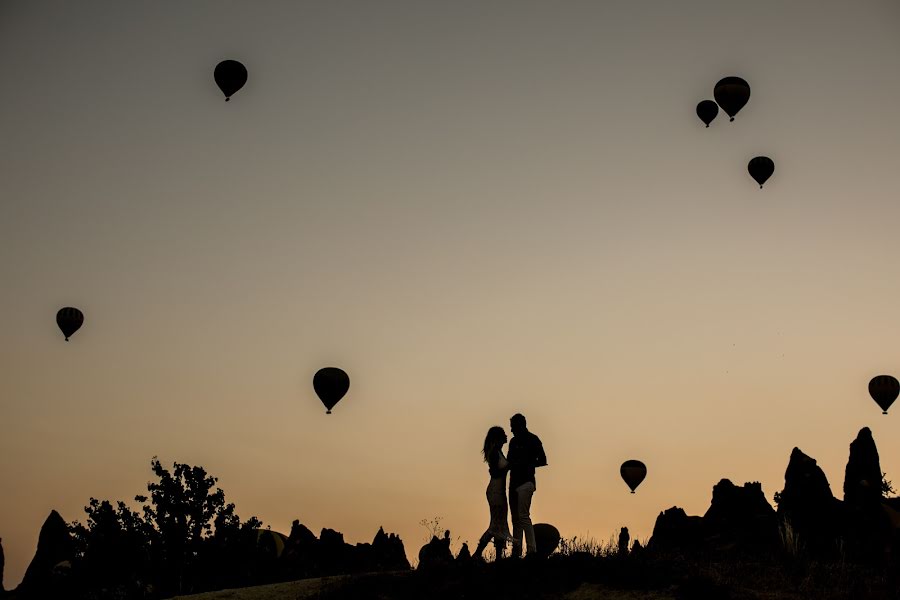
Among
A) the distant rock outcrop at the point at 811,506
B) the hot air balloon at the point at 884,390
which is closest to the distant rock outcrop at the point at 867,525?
the distant rock outcrop at the point at 811,506

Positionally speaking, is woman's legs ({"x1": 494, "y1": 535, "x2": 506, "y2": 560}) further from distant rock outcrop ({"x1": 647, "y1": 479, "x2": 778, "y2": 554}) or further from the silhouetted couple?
distant rock outcrop ({"x1": 647, "y1": 479, "x2": 778, "y2": 554})

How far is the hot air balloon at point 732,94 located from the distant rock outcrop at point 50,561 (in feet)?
125

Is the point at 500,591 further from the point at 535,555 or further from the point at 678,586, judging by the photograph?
the point at 678,586

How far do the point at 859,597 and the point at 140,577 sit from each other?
43.6 meters

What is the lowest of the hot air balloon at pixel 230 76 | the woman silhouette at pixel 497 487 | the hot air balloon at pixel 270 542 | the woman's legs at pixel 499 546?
the woman's legs at pixel 499 546

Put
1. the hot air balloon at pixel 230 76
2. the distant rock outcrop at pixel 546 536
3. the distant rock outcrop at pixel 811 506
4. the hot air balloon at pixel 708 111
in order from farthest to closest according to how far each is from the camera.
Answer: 1. the hot air balloon at pixel 708 111
2. the hot air balloon at pixel 230 76
3. the distant rock outcrop at pixel 811 506
4. the distant rock outcrop at pixel 546 536

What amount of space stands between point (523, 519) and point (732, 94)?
29.8 meters

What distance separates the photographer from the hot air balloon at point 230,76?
141ft

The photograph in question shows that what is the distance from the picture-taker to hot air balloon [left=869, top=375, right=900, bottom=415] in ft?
165

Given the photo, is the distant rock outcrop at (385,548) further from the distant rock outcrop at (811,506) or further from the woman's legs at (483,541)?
the woman's legs at (483,541)

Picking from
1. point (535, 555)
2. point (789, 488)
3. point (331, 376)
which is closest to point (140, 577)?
point (331, 376)

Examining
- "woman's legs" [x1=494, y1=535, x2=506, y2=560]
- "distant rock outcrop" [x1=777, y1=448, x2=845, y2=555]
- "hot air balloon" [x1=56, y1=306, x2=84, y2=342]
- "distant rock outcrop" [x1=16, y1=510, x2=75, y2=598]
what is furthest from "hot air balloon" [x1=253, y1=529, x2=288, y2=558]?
"woman's legs" [x1=494, y1=535, x2=506, y2=560]

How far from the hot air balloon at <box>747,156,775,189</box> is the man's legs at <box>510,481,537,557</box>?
3010 cm

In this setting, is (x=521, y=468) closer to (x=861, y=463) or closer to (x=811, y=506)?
(x=811, y=506)
